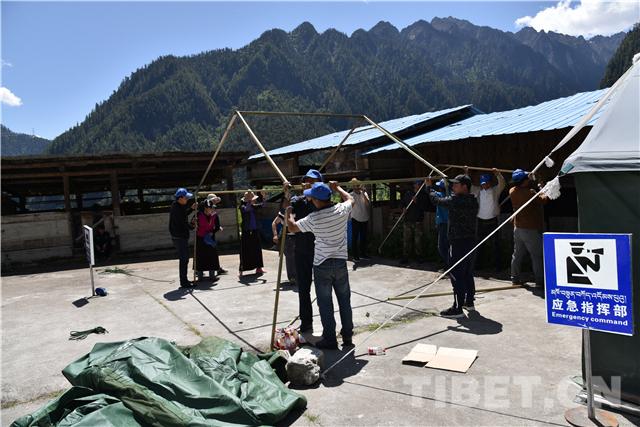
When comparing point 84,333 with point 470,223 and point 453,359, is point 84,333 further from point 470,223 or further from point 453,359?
point 470,223

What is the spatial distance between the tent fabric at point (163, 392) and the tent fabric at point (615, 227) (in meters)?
2.46

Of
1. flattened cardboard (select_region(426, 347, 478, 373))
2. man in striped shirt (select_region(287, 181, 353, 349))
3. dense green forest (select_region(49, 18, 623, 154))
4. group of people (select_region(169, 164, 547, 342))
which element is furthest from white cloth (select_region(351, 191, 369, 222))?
dense green forest (select_region(49, 18, 623, 154))

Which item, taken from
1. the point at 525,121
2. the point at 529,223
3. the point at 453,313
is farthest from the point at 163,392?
the point at 525,121

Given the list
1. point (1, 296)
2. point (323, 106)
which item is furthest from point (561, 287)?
point (323, 106)

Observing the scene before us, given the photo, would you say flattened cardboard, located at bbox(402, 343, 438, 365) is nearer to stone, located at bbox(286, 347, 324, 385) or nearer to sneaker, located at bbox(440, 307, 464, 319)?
stone, located at bbox(286, 347, 324, 385)

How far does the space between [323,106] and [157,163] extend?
104585 millimetres

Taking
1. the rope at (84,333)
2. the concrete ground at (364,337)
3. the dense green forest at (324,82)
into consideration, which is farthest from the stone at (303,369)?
the dense green forest at (324,82)

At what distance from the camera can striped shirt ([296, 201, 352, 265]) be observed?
491cm

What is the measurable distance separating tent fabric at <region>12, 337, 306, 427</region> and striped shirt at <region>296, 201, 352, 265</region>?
4.52 feet

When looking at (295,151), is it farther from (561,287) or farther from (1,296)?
(561,287)

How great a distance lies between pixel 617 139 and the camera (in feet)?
11.9

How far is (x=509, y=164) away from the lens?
31.3 ft

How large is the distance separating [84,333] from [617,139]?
6.36 m

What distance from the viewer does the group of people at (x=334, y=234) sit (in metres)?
4.98
